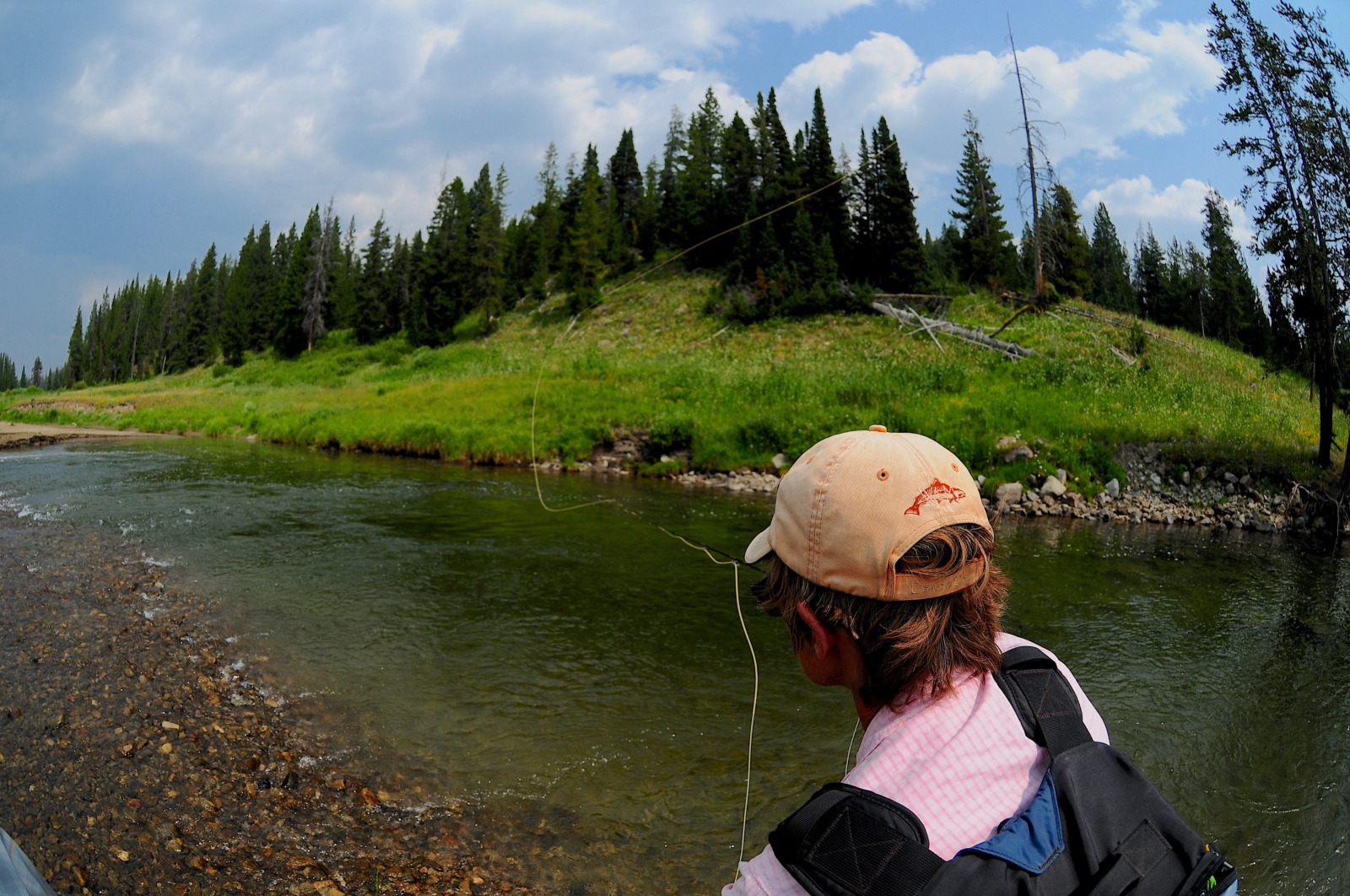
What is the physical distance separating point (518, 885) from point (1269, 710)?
6.20m

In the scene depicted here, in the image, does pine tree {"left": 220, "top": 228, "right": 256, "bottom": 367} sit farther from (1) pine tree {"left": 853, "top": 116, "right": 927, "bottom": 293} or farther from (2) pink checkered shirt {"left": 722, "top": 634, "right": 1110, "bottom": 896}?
(2) pink checkered shirt {"left": 722, "top": 634, "right": 1110, "bottom": 896}

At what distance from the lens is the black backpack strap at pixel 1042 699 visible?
1364 mm

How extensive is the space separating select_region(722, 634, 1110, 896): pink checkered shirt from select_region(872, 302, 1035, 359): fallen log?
2942 centimetres

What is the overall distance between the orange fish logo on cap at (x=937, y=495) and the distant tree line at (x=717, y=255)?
97.9 feet

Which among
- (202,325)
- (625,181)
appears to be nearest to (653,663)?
(625,181)

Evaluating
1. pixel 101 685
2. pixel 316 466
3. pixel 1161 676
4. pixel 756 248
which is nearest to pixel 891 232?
pixel 756 248

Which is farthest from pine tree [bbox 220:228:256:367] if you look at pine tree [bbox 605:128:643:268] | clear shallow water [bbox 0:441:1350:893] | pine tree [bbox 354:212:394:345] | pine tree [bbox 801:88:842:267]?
clear shallow water [bbox 0:441:1350:893]

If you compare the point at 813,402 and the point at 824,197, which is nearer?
the point at 813,402

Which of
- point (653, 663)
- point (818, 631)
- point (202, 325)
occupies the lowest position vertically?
point (653, 663)

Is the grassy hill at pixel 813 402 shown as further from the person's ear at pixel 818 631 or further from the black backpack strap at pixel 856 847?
the black backpack strap at pixel 856 847

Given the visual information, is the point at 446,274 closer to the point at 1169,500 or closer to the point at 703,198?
the point at 703,198

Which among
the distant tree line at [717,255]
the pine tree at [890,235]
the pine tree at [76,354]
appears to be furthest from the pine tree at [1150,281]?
the pine tree at [76,354]

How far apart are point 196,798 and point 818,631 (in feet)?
14.1

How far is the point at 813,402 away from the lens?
2427cm
